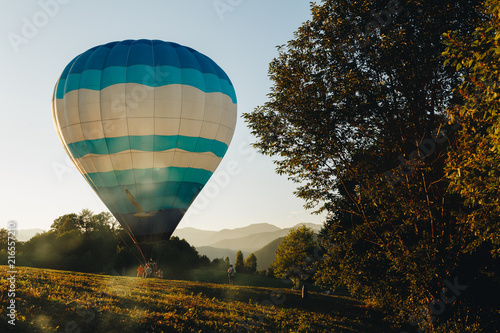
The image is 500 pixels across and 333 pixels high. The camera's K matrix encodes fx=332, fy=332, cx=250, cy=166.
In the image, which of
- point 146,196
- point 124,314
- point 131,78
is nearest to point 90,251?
point 146,196

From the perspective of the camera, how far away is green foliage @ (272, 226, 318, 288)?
186ft

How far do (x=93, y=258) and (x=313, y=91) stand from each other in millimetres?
54877

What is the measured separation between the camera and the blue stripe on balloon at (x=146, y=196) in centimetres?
2141

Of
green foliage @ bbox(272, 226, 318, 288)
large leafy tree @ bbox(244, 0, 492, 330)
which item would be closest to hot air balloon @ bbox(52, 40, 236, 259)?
large leafy tree @ bbox(244, 0, 492, 330)

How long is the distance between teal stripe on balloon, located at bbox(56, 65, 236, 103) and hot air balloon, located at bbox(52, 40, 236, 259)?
6 centimetres

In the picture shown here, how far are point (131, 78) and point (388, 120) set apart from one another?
15.3 metres

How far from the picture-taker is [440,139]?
12461 mm

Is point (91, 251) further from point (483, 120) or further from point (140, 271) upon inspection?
point (483, 120)

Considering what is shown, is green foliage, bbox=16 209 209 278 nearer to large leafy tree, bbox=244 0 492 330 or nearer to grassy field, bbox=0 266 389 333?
grassy field, bbox=0 266 389 333

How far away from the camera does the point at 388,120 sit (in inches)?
535

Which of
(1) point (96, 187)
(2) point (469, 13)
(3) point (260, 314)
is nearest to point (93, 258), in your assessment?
(1) point (96, 187)

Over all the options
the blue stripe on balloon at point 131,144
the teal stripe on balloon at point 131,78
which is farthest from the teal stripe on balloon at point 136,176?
the teal stripe on balloon at point 131,78

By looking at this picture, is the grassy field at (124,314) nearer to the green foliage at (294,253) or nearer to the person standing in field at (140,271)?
the person standing in field at (140,271)

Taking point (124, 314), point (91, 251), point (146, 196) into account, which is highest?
point (146, 196)
